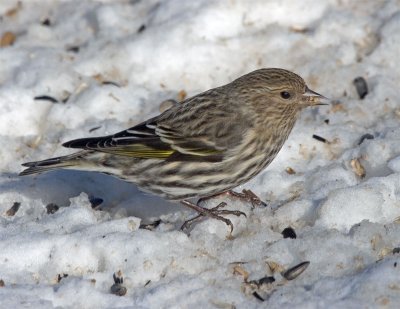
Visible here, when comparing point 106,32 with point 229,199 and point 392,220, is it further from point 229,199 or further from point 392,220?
point 392,220

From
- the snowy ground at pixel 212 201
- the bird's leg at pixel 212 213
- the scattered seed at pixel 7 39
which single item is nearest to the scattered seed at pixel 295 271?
the snowy ground at pixel 212 201

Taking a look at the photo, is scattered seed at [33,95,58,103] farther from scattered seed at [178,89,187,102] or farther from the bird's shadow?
scattered seed at [178,89,187,102]

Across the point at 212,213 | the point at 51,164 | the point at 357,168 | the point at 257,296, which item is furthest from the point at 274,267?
the point at 51,164

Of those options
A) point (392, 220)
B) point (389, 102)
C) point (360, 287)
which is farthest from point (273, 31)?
point (360, 287)

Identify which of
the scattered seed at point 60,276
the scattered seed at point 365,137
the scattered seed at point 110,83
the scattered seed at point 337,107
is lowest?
the scattered seed at point 60,276

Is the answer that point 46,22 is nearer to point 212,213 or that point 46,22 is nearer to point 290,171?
point 290,171

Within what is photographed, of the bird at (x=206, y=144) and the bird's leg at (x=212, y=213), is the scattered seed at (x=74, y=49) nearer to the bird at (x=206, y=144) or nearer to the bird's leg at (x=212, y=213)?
the bird at (x=206, y=144)

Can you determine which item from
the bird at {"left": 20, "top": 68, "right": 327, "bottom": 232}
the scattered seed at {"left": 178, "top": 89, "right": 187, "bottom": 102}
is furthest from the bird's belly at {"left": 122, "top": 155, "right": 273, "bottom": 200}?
the scattered seed at {"left": 178, "top": 89, "right": 187, "bottom": 102}
